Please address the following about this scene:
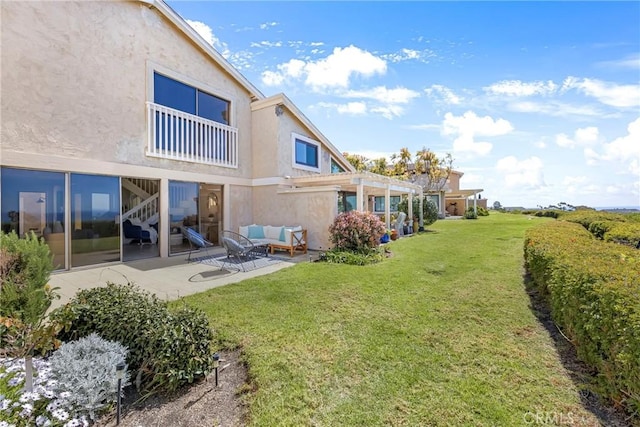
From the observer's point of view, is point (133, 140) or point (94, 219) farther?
point (133, 140)

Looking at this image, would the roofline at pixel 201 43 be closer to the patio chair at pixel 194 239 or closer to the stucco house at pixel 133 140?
the stucco house at pixel 133 140

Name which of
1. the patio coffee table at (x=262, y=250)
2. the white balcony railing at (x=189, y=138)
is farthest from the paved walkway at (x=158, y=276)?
the white balcony railing at (x=189, y=138)

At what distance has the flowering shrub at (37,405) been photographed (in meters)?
2.57

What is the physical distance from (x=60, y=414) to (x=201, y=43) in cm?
1185

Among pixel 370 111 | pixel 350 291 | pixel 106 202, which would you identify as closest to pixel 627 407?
pixel 350 291

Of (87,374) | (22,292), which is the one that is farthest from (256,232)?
(87,374)

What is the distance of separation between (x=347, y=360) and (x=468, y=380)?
1.37 meters

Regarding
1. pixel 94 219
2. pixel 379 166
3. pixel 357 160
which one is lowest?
pixel 94 219

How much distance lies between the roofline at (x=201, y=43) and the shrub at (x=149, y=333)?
10.1 metres

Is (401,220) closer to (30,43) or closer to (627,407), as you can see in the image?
(627,407)

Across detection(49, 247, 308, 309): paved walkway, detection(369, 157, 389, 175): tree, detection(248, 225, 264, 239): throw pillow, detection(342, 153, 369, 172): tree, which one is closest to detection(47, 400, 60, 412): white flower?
detection(49, 247, 308, 309): paved walkway

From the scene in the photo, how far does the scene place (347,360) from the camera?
11.7 feet

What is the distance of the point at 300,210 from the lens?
40.0 ft

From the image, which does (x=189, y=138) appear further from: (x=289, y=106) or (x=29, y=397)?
(x=29, y=397)
